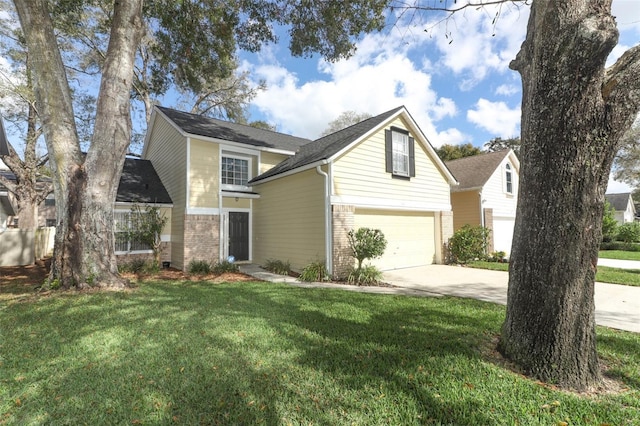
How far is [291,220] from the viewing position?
11195 millimetres

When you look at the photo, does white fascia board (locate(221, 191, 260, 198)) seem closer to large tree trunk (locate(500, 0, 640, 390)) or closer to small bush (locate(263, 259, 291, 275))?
small bush (locate(263, 259, 291, 275))

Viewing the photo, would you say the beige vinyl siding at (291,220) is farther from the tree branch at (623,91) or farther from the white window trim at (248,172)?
the tree branch at (623,91)

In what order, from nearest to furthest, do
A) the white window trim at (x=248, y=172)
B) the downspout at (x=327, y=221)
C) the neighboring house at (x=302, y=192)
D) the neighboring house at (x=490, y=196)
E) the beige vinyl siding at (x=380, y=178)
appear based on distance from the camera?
Result: the downspout at (x=327, y=221) < the neighboring house at (x=302, y=192) < the beige vinyl siding at (x=380, y=178) < the white window trim at (x=248, y=172) < the neighboring house at (x=490, y=196)

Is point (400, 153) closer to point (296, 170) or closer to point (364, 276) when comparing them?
point (296, 170)

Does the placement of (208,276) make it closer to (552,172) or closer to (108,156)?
(108,156)

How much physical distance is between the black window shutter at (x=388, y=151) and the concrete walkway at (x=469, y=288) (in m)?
4.00

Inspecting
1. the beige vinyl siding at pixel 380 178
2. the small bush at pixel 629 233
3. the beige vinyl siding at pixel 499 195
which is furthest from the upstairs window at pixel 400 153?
the small bush at pixel 629 233

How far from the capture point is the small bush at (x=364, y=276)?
908cm

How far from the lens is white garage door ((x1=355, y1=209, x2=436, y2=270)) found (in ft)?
36.6

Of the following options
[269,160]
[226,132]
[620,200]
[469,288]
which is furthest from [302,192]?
[620,200]

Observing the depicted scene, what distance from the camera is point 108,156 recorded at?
7.82 metres

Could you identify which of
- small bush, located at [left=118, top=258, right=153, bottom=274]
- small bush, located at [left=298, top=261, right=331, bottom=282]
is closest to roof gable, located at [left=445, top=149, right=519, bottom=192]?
small bush, located at [left=298, top=261, right=331, bottom=282]

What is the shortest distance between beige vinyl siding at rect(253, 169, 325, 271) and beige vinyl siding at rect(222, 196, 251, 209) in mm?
348

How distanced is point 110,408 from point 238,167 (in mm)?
11330
